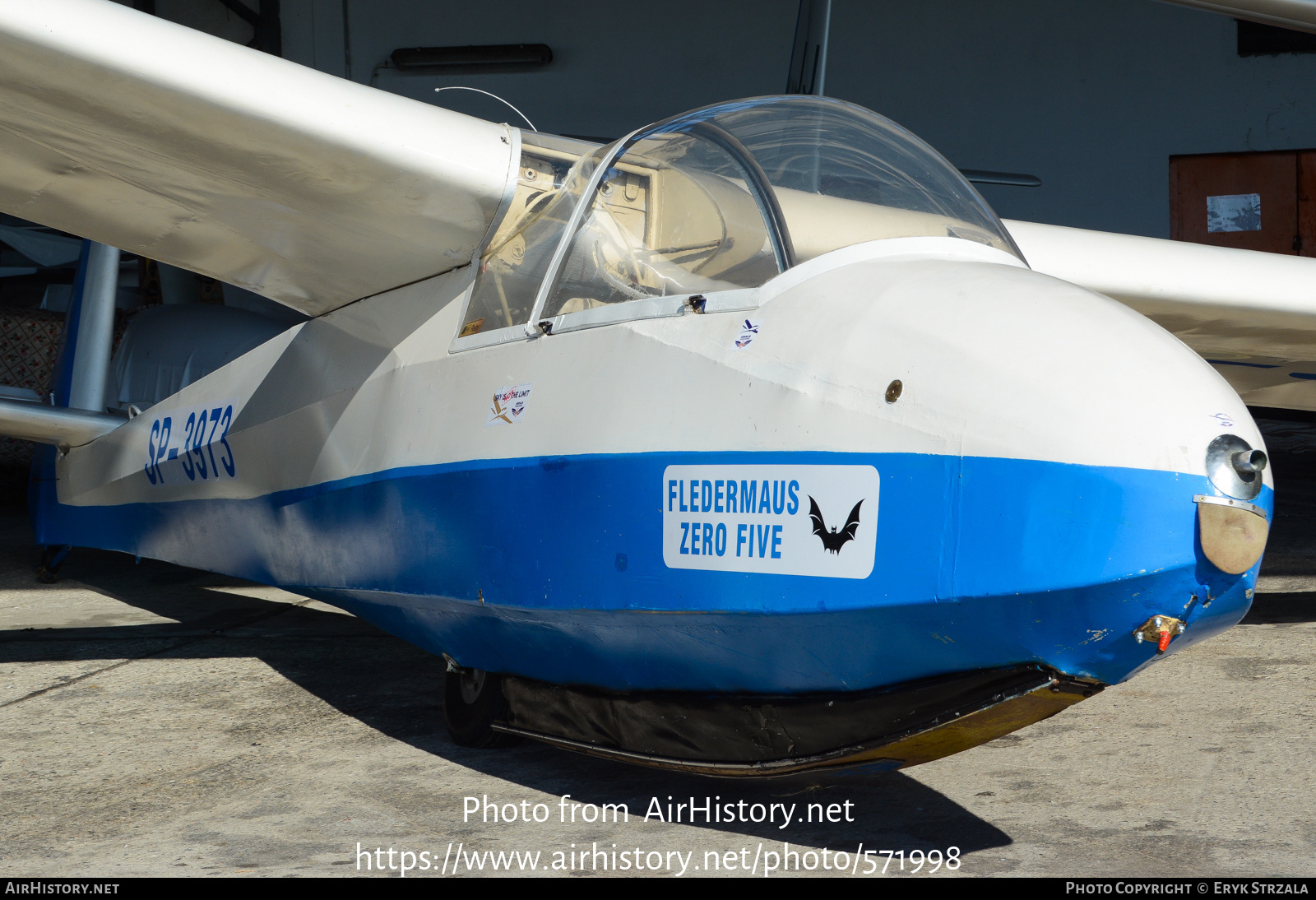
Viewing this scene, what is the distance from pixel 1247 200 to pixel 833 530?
13.9 metres

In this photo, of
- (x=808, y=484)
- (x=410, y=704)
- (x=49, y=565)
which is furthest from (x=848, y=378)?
(x=49, y=565)

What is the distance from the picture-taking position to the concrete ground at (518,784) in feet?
8.87

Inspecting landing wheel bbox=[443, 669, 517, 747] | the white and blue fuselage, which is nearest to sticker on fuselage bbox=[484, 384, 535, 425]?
the white and blue fuselage

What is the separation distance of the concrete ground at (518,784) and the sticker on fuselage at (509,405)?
1.11 m

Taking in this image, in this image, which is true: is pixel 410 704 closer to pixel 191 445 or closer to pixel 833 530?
pixel 191 445

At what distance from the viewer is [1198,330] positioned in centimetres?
564

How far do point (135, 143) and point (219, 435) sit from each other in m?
1.65

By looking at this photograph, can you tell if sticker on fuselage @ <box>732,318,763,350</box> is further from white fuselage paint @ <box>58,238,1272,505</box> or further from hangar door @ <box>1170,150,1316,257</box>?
hangar door @ <box>1170,150,1316,257</box>

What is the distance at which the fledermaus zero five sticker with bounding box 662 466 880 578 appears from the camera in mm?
2328

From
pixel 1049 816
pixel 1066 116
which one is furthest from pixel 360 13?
pixel 1049 816

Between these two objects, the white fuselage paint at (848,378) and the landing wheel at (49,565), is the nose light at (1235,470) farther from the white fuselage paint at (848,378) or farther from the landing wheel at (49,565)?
the landing wheel at (49,565)

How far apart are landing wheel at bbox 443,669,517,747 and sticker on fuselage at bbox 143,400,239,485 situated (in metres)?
1.59

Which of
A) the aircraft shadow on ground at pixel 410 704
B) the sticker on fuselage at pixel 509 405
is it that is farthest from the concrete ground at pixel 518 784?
the sticker on fuselage at pixel 509 405

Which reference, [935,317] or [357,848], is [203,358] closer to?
[357,848]
